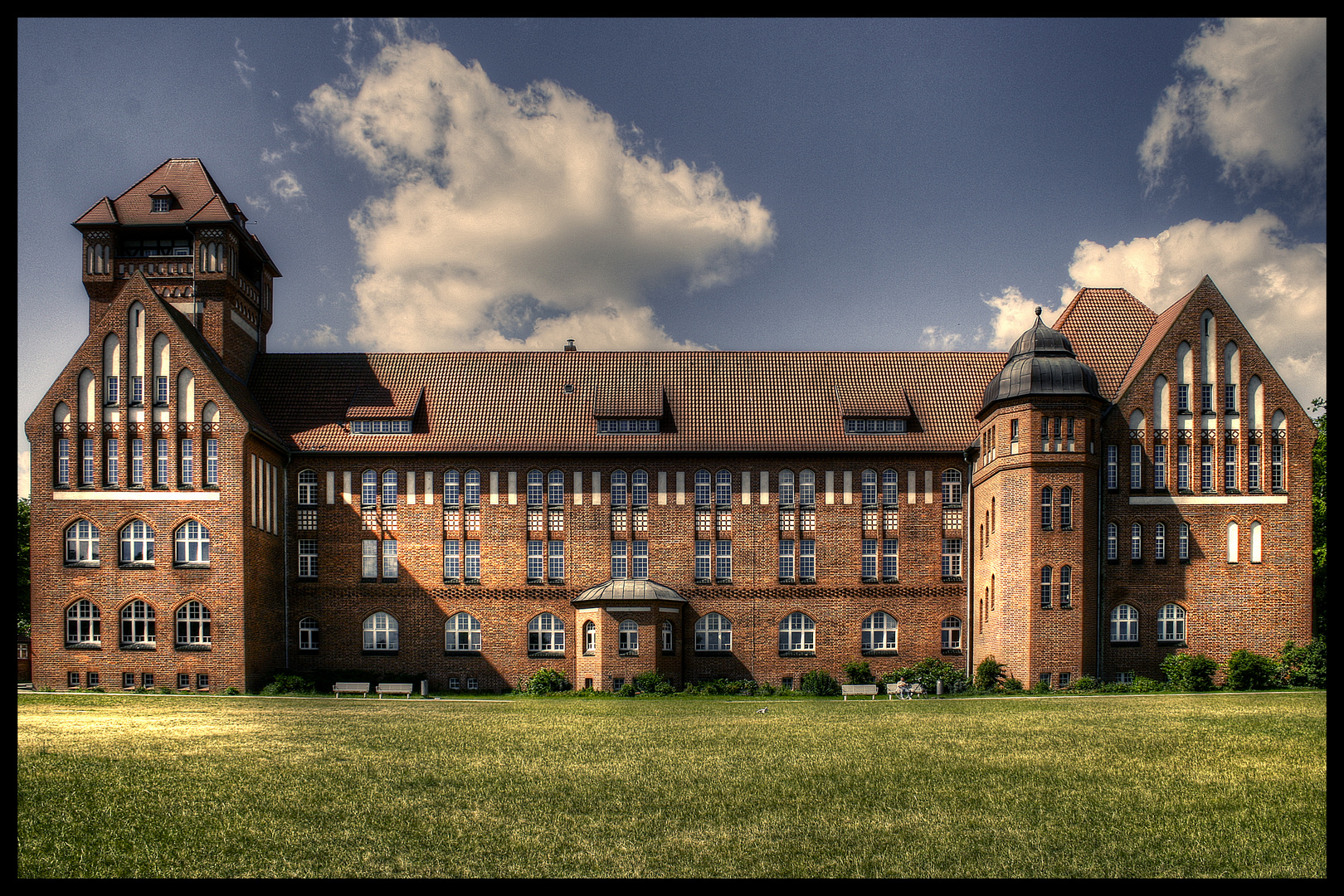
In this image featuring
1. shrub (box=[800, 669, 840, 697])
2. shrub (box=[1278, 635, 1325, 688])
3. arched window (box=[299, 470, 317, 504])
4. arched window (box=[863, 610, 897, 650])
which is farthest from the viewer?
arched window (box=[299, 470, 317, 504])

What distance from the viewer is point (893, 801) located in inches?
548

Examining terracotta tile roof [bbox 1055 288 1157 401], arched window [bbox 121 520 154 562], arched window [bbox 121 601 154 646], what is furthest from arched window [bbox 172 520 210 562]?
terracotta tile roof [bbox 1055 288 1157 401]

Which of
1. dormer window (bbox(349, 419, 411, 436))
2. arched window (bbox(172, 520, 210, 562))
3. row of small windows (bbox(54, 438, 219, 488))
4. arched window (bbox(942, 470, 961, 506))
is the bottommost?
arched window (bbox(172, 520, 210, 562))

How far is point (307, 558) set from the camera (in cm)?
3878

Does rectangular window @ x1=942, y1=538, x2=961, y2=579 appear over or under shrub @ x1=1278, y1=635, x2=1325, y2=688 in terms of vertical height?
over

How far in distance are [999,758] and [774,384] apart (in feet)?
82.4

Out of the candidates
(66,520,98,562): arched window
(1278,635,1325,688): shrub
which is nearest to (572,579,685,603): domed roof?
(66,520,98,562): arched window

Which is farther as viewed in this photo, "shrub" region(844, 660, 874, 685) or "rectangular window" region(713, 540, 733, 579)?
"rectangular window" region(713, 540, 733, 579)

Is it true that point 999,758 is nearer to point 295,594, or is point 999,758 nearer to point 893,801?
point 893,801

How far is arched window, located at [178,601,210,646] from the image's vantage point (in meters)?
34.6

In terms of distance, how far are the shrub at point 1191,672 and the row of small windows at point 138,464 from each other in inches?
1305

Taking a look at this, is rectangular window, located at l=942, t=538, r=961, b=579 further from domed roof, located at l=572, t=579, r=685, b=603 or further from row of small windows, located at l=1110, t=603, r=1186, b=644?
domed roof, located at l=572, t=579, r=685, b=603

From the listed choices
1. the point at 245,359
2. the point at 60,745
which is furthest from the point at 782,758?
the point at 245,359

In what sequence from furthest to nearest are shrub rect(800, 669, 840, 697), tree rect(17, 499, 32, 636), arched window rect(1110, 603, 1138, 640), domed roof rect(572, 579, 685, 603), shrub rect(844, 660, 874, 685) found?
tree rect(17, 499, 32, 636)
shrub rect(844, 660, 874, 685)
domed roof rect(572, 579, 685, 603)
shrub rect(800, 669, 840, 697)
arched window rect(1110, 603, 1138, 640)
